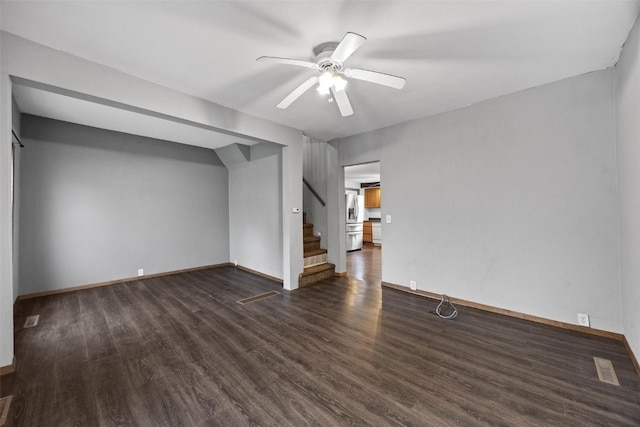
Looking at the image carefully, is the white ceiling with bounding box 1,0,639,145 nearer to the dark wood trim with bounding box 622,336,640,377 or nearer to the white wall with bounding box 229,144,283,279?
the white wall with bounding box 229,144,283,279

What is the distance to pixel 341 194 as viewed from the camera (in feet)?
15.9

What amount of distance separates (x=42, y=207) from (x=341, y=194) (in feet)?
15.5

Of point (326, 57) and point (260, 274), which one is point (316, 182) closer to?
point (260, 274)

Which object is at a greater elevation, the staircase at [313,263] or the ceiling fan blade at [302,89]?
the ceiling fan blade at [302,89]

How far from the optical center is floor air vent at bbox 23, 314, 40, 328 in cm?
277

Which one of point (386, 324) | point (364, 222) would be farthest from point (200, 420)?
point (364, 222)

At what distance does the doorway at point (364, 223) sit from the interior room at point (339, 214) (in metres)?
1.30

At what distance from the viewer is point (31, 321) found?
113 inches

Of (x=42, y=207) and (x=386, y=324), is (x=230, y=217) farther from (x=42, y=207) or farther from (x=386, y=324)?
(x=386, y=324)

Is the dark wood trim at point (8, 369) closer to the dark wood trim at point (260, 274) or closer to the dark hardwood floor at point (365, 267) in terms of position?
the dark wood trim at point (260, 274)

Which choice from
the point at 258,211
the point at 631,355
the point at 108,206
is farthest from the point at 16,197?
the point at 631,355

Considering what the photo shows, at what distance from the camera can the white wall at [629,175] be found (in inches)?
74.0

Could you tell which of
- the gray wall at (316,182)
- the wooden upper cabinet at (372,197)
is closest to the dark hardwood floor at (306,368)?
the gray wall at (316,182)

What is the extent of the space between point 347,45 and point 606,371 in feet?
10.3
